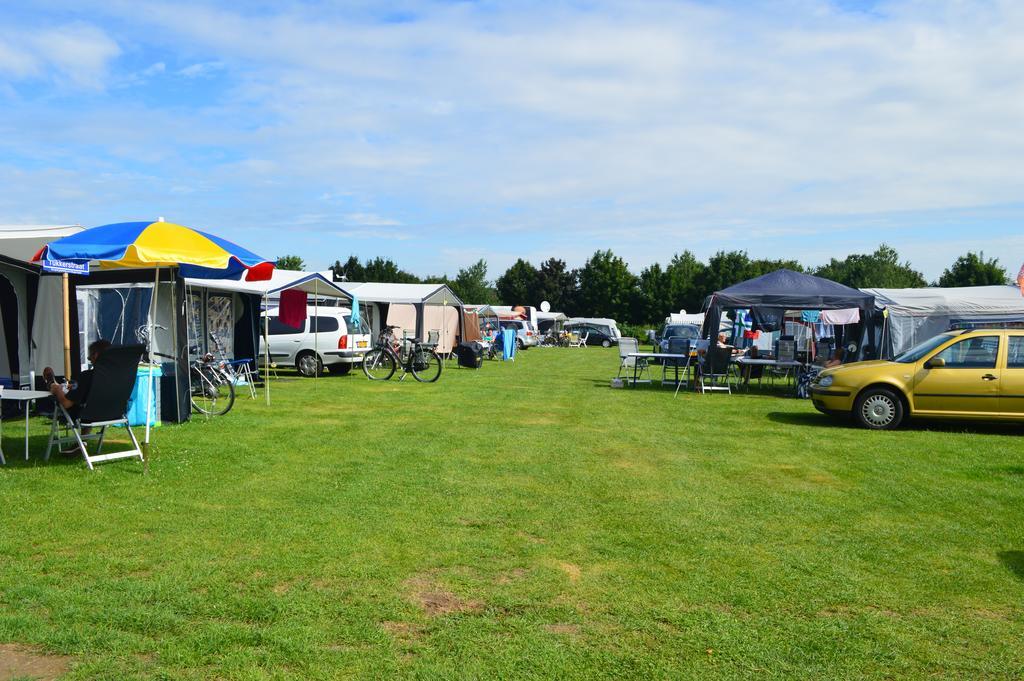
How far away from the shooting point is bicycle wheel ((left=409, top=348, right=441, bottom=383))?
18.1 meters

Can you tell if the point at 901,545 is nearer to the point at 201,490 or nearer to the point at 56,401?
the point at 201,490

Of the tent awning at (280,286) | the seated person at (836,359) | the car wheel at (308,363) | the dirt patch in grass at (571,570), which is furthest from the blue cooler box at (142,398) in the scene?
the seated person at (836,359)

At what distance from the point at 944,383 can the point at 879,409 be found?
866mm

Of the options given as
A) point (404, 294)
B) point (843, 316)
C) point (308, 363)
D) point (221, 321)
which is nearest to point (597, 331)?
point (404, 294)

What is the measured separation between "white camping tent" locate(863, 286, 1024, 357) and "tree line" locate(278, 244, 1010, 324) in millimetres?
46120

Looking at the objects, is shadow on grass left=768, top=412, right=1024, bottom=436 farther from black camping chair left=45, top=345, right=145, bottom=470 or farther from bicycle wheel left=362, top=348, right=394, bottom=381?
bicycle wheel left=362, top=348, right=394, bottom=381

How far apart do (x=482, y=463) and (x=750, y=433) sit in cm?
426

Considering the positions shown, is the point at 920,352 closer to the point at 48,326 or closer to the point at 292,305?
the point at 292,305

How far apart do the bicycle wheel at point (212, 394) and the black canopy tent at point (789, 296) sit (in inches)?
350

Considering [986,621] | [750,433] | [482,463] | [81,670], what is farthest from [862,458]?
[81,670]

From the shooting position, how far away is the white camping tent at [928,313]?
16.5 m

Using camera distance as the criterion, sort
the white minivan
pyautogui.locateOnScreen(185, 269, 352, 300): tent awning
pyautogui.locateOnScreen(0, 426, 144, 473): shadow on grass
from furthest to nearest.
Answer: the white minivan
pyautogui.locateOnScreen(185, 269, 352, 300): tent awning
pyautogui.locateOnScreen(0, 426, 144, 473): shadow on grass

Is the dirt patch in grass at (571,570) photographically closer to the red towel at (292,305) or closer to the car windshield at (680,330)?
the red towel at (292,305)

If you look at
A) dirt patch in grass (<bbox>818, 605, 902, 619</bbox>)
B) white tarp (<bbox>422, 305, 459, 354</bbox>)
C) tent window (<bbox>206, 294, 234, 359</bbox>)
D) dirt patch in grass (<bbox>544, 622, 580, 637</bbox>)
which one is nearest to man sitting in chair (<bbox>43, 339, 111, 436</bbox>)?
dirt patch in grass (<bbox>544, 622, 580, 637</bbox>)
